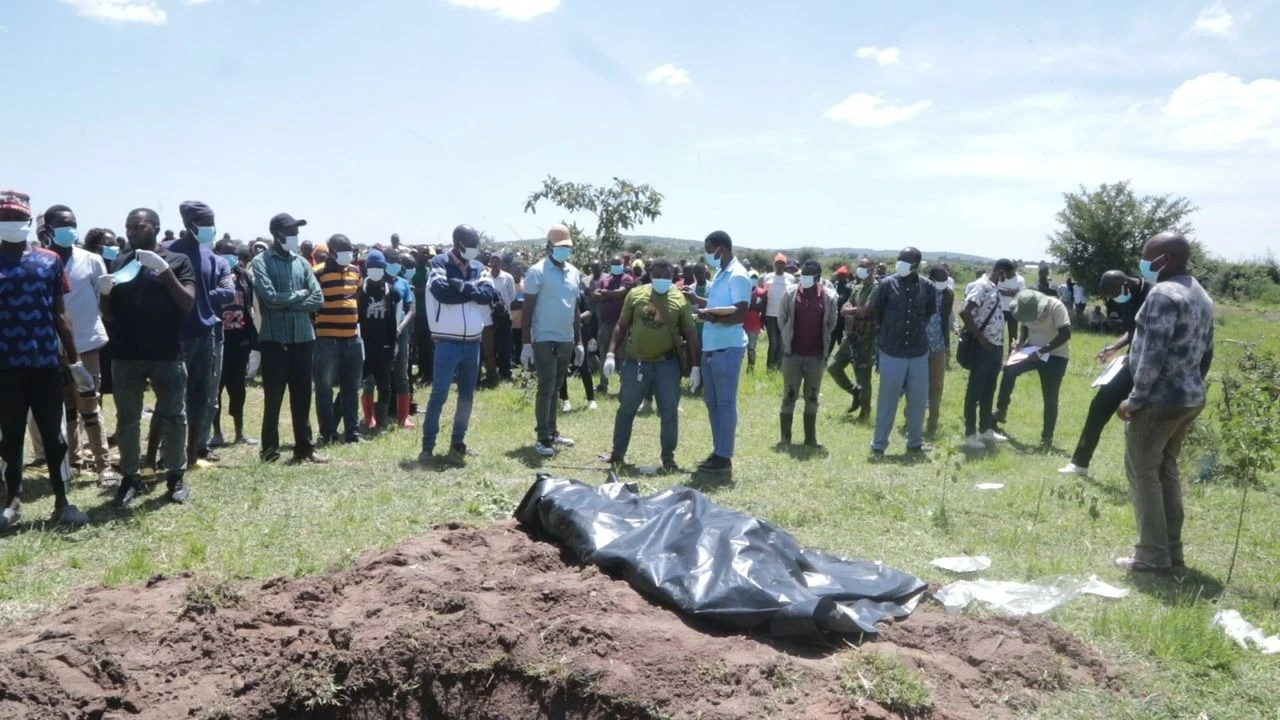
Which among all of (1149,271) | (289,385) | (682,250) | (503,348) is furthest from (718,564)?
(682,250)

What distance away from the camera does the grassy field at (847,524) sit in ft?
14.1

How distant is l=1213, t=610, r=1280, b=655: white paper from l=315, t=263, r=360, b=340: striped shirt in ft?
22.8

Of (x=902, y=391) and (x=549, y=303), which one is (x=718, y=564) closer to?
(x=549, y=303)

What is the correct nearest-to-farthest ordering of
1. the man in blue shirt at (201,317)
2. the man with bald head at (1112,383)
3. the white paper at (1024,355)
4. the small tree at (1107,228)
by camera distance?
the man in blue shirt at (201,317), the man with bald head at (1112,383), the white paper at (1024,355), the small tree at (1107,228)

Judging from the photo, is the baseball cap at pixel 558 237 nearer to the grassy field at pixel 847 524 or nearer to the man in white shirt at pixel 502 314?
the grassy field at pixel 847 524

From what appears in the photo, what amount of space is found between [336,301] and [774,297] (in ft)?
23.8

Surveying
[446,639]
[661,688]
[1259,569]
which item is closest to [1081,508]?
[1259,569]

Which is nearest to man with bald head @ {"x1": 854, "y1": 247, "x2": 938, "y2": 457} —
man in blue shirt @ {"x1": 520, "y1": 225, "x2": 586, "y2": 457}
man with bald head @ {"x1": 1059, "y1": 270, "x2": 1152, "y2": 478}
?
man with bald head @ {"x1": 1059, "y1": 270, "x2": 1152, "y2": 478}

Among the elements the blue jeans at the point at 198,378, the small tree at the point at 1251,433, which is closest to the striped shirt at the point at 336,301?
the blue jeans at the point at 198,378

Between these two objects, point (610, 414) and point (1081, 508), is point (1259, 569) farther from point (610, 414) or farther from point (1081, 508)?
point (610, 414)

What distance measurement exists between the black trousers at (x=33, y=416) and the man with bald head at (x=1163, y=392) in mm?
6439

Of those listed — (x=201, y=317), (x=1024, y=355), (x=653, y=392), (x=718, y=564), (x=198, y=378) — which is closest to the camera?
(x=718, y=564)

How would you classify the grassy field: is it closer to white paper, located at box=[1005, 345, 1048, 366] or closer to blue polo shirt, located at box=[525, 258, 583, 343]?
white paper, located at box=[1005, 345, 1048, 366]

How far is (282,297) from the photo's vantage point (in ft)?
23.5
